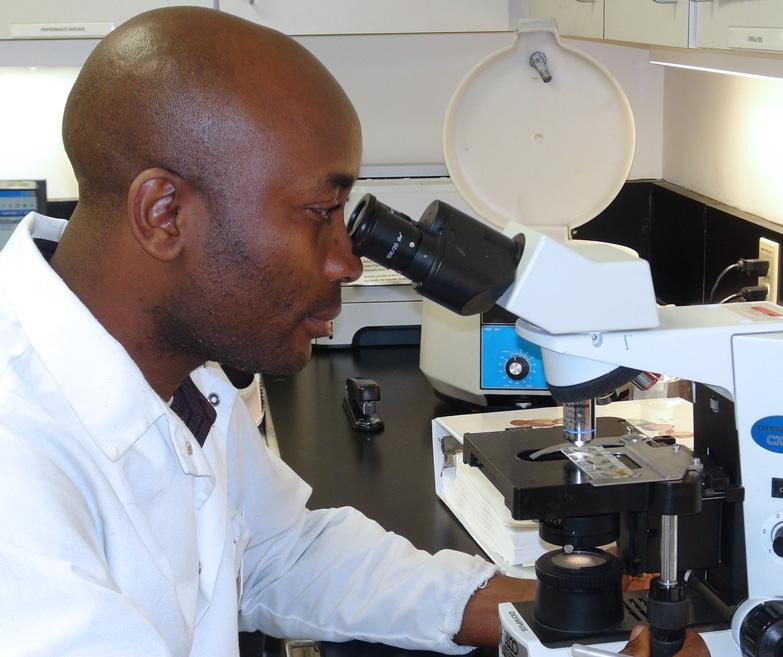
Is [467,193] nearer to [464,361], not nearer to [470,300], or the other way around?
[464,361]

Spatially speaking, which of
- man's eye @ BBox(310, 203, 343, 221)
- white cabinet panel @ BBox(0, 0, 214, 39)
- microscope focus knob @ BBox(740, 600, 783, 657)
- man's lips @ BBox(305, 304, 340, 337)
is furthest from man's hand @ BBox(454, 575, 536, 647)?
white cabinet panel @ BBox(0, 0, 214, 39)

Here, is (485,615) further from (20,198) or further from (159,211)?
(20,198)

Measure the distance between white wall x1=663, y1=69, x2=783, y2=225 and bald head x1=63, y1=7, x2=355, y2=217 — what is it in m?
1.25

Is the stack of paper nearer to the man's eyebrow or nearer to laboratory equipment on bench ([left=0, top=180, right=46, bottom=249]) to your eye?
the man's eyebrow

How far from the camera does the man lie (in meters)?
1.04

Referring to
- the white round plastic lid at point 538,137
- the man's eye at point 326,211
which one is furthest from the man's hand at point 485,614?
the white round plastic lid at point 538,137

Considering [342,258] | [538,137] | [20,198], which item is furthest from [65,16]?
[342,258]

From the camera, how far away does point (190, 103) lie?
3.52ft

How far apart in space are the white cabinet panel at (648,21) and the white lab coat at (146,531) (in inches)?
Answer: 29.3

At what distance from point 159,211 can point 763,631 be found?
0.71 m

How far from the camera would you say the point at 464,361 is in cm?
205

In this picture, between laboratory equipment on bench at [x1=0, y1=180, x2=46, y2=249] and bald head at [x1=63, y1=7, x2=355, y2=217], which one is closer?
bald head at [x1=63, y1=7, x2=355, y2=217]

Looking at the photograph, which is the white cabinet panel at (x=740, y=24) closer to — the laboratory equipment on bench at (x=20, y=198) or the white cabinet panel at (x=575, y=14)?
the white cabinet panel at (x=575, y=14)

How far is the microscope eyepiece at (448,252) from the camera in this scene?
1.06 metres
